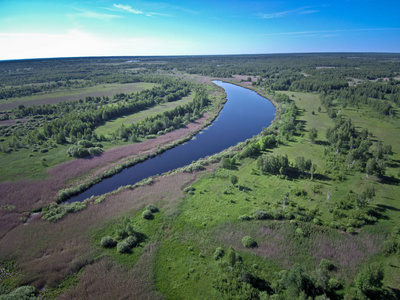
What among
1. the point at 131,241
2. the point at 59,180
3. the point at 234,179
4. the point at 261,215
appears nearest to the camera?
the point at 131,241

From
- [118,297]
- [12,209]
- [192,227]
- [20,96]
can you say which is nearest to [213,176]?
[192,227]

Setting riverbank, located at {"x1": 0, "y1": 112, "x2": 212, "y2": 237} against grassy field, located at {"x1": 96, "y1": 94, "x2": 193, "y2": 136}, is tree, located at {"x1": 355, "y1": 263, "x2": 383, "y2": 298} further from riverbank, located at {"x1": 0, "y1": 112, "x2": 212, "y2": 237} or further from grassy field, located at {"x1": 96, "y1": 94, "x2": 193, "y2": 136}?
grassy field, located at {"x1": 96, "y1": 94, "x2": 193, "y2": 136}

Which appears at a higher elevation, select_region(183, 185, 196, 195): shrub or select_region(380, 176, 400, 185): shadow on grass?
select_region(380, 176, 400, 185): shadow on grass

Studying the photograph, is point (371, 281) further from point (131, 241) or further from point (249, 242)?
point (131, 241)

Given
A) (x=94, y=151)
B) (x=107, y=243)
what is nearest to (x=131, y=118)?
(x=94, y=151)

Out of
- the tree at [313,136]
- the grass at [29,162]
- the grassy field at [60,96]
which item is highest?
the grassy field at [60,96]

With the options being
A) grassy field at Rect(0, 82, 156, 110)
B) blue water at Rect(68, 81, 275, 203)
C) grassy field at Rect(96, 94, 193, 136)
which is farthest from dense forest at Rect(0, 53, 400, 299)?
grassy field at Rect(0, 82, 156, 110)

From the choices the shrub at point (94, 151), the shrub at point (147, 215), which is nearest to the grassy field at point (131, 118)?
the shrub at point (94, 151)

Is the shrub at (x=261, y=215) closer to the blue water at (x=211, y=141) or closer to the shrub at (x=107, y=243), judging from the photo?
the shrub at (x=107, y=243)
